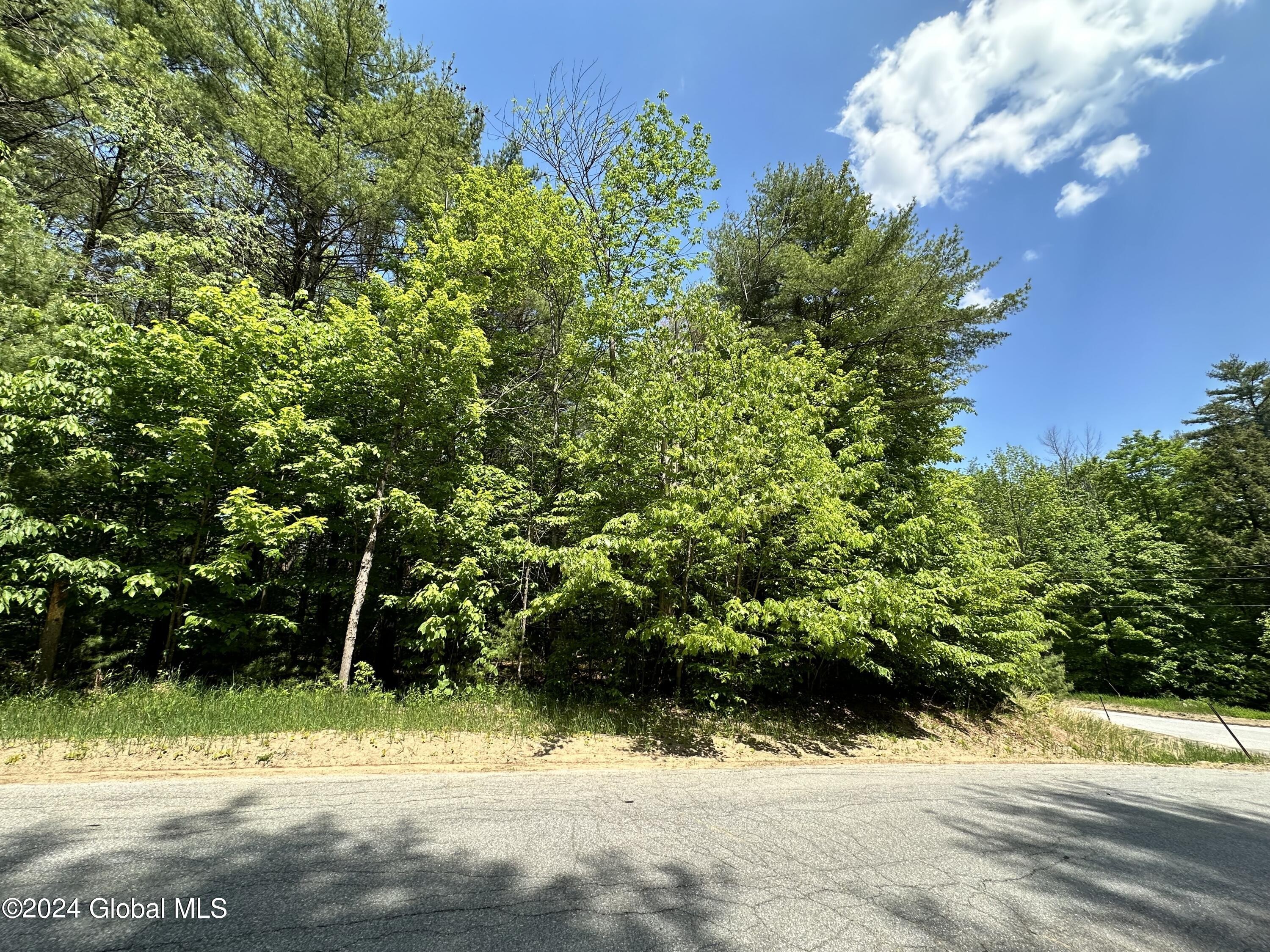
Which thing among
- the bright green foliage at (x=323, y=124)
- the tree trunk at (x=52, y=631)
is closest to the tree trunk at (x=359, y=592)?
the tree trunk at (x=52, y=631)

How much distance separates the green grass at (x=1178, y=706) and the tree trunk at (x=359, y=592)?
25396 mm

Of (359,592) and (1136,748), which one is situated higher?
(359,592)

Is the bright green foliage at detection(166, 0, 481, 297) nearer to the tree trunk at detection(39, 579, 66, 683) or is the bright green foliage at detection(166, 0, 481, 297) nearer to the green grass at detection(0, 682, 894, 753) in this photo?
the tree trunk at detection(39, 579, 66, 683)

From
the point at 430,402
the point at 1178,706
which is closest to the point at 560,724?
the point at 430,402

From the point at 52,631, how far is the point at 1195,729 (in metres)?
26.8

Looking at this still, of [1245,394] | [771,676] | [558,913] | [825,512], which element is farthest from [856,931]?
[1245,394]

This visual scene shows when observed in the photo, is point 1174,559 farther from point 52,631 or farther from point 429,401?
point 52,631

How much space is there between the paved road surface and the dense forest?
260cm

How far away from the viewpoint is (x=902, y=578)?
30.8ft

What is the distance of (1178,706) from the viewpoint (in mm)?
19125

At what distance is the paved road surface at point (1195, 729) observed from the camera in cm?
1283

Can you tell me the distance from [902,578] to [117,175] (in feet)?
60.3

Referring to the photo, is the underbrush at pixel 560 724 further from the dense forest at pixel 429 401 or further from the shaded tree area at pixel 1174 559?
the shaded tree area at pixel 1174 559

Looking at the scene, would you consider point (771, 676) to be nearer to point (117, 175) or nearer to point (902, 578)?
point (902, 578)
